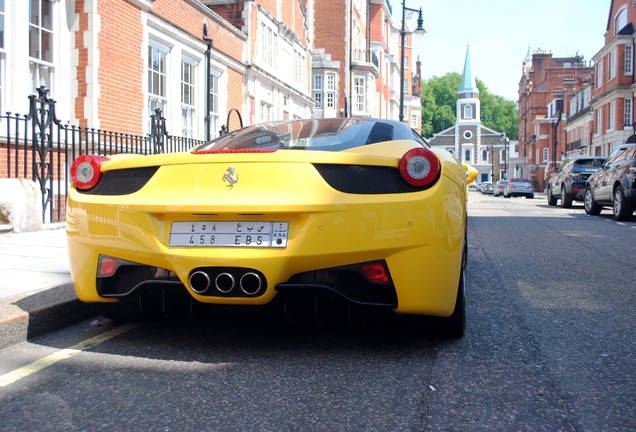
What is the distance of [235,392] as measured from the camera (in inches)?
107

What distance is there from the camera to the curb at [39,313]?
3488mm

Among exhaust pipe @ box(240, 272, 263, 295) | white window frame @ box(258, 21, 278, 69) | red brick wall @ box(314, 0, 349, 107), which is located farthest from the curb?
red brick wall @ box(314, 0, 349, 107)

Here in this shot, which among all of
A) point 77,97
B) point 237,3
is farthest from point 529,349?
point 237,3

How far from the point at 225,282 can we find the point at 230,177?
52cm

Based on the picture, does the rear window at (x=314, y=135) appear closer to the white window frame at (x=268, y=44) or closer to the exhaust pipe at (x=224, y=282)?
the exhaust pipe at (x=224, y=282)

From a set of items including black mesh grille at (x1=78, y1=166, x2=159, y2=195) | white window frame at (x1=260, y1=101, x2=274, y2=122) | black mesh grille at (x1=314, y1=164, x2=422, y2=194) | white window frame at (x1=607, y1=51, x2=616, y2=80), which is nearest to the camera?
black mesh grille at (x1=314, y1=164, x2=422, y2=194)

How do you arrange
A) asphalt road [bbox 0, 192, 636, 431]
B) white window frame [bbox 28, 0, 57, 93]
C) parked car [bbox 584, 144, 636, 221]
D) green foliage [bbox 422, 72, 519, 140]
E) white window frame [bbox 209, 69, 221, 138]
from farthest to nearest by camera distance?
green foliage [bbox 422, 72, 519, 140]
white window frame [bbox 209, 69, 221, 138]
parked car [bbox 584, 144, 636, 221]
white window frame [bbox 28, 0, 57, 93]
asphalt road [bbox 0, 192, 636, 431]

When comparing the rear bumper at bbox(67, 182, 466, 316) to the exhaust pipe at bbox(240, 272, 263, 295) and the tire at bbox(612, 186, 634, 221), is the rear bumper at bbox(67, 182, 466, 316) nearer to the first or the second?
the exhaust pipe at bbox(240, 272, 263, 295)

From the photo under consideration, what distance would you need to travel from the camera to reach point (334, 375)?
9.64 ft

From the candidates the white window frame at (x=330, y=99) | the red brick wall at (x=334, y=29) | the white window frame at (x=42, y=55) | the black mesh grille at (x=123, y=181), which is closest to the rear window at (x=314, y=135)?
the black mesh grille at (x=123, y=181)

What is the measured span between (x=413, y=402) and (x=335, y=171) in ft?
3.74

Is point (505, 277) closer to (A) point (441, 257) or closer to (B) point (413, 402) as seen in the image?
(A) point (441, 257)

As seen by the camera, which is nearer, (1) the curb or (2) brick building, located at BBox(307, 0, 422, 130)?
(1) the curb

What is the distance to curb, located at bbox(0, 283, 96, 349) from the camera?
3.49 m
